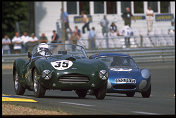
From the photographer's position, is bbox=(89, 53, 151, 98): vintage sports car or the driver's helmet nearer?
the driver's helmet

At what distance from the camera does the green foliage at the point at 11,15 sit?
1957 inches

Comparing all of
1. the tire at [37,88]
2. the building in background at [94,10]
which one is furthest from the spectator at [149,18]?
the tire at [37,88]

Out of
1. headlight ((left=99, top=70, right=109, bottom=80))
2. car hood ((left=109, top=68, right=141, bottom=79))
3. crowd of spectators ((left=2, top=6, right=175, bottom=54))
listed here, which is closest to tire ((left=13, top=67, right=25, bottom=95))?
car hood ((left=109, top=68, right=141, bottom=79))

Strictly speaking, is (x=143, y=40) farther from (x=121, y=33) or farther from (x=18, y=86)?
(x=18, y=86)

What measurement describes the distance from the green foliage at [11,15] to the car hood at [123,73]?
3277cm

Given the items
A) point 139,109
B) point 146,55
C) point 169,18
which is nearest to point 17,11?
point 169,18

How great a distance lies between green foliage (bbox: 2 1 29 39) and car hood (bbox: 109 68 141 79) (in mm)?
32766

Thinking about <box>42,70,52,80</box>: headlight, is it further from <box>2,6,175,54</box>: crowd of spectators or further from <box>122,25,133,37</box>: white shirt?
<box>122,25,133,37</box>: white shirt

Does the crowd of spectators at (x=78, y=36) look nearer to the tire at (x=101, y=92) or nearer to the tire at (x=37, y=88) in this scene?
the tire at (x=37, y=88)

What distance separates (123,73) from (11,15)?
36.9 meters

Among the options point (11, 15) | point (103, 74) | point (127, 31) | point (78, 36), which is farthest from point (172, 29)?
point (11, 15)

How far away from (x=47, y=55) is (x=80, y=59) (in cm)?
107

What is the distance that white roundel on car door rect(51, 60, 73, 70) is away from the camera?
12.8m

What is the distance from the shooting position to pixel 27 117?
29.6 feet
